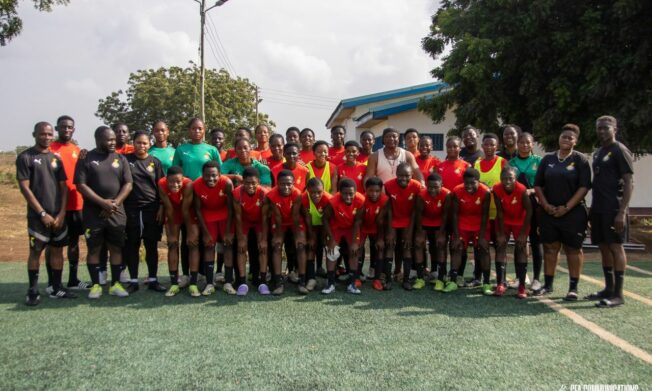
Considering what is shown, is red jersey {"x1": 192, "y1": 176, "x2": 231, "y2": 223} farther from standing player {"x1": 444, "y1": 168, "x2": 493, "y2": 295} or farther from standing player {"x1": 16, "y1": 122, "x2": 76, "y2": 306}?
standing player {"x1": 444, "y1": 168, "x2": 493, "y2": 295}

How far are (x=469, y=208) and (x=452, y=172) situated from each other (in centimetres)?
71

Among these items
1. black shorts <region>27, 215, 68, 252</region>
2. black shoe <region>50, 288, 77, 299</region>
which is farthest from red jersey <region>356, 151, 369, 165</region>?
black shoe <region>50, 288, 77, 299</region>

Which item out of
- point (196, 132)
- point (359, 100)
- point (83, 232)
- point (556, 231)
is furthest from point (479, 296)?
point (359, 100)

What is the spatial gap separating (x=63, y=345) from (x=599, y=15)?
9407 millimetres

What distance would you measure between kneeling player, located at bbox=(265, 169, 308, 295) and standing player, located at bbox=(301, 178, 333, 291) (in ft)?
0.32

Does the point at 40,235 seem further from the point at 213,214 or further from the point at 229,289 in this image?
the point at 229,289

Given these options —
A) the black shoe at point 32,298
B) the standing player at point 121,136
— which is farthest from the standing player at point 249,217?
the black shoe at point 32,298

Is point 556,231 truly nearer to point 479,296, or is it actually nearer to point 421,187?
point 479,296

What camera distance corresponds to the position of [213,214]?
561 centimetres

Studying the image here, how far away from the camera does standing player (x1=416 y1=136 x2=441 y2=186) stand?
6.52m

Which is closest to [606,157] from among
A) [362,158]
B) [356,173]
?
[356,173]

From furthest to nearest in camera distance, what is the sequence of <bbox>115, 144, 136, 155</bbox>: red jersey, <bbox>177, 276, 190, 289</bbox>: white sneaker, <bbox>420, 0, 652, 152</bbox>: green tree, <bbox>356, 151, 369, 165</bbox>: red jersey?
<bbox>420, 0, 652, 152</bbox>: green tree, <bbox>356, 151, 369, 165</bbox>: red jersey, <bbox>115, 144, 136, 155</bbox>: red jersey, <bbox>177, 276, 190, 289</bbox>: white sneaker

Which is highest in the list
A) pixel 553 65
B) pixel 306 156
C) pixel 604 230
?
pixel 553 65

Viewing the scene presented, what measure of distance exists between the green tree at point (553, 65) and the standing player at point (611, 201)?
12.3 feet
